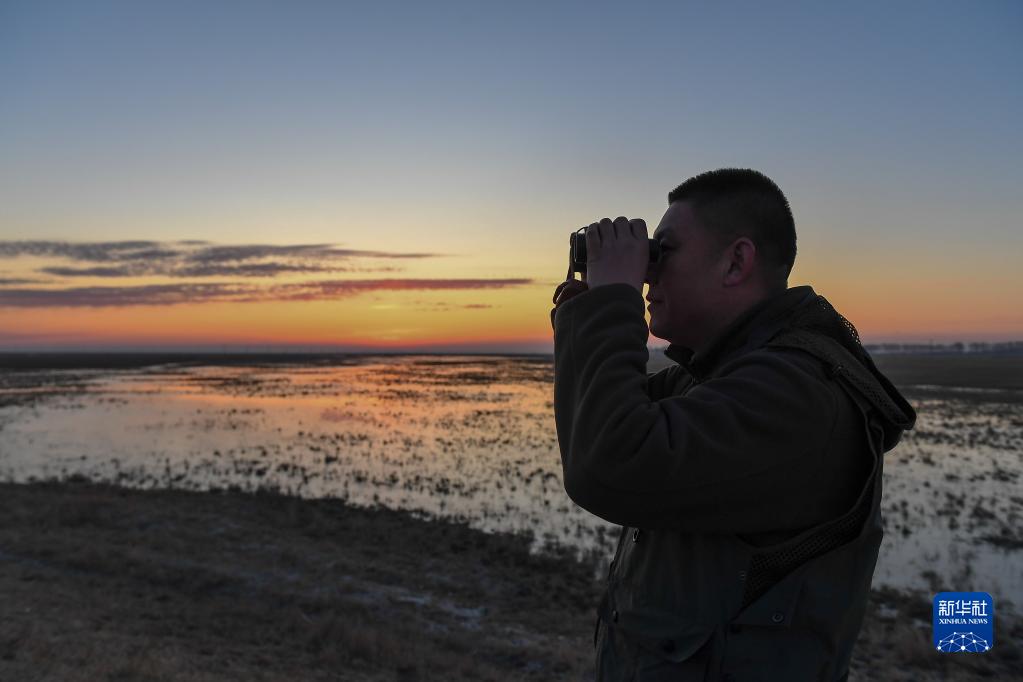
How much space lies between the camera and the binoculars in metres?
1.86

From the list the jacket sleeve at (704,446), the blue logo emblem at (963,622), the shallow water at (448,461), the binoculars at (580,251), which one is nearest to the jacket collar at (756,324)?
the jacket sleeve at (704,446)

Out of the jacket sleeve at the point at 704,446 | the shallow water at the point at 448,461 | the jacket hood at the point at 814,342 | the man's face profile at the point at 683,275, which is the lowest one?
the shallow water at the point at 448,461

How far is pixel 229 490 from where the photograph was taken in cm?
1639

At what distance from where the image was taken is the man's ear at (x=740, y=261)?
1.83 meters

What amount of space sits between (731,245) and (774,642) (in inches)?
38.8

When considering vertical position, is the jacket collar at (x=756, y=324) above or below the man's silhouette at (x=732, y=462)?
above

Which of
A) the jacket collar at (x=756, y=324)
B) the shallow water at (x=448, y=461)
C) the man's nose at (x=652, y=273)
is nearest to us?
the jacket collar at (x=756, y=324)

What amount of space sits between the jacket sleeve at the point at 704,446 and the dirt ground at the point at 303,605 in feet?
19.5

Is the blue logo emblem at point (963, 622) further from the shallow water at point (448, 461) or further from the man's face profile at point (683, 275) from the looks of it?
the man's face profile at point (683, 275)

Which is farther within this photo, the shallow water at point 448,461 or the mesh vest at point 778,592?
the shallow water at point 448,461

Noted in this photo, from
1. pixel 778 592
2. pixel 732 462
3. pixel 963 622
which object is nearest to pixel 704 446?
pixel 732 462

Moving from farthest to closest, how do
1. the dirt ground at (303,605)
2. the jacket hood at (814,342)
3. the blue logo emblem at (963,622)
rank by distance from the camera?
the blue logo emblem at (963,622)
the dirt ground at (303,605)
the jacket hood at (814,342)

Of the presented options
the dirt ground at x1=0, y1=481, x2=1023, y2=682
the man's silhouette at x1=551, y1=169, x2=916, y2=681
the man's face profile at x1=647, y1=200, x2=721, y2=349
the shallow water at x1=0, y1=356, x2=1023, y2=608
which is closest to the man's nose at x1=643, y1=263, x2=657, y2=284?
the man's face profile at x1=647, y1=200, x2=721, y2=349

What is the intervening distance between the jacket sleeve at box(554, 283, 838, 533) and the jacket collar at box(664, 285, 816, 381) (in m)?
0.18
